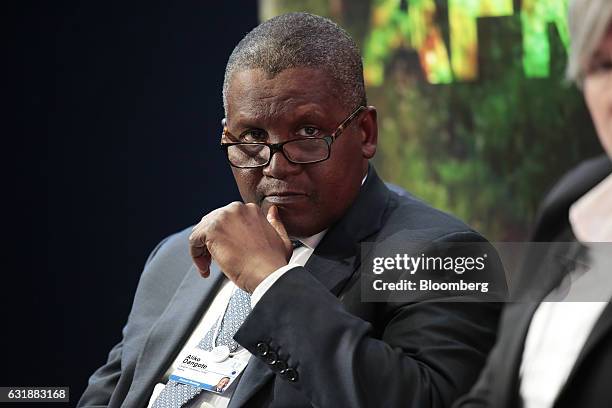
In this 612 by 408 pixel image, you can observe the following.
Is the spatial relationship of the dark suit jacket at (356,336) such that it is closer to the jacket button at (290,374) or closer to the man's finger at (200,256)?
the jacket button at (290,374)

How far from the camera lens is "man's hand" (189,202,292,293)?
7.01ft

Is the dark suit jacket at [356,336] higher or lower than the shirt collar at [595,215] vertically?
lower

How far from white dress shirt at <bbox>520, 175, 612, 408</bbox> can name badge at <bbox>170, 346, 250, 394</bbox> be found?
2.41 feet

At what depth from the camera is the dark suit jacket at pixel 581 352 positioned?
178 centimetres

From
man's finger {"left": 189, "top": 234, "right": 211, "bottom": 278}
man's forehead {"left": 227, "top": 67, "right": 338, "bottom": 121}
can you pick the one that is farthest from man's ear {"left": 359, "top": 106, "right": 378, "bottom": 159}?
man's finger {"left": 189, "top": 234, "right": 211, "bottom": 278}

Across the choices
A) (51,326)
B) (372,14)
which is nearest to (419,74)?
(372,14)

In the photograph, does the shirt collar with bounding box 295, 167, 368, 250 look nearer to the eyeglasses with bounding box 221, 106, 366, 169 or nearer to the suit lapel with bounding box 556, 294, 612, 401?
the eyeglasses with bounding box 221, 106, 366, 169

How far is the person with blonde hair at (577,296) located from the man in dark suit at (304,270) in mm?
182

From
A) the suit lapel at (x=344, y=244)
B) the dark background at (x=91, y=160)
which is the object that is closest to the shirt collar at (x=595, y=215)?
the suit lapel at (x=344, y=244)

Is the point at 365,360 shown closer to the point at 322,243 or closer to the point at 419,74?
the point at 322,243

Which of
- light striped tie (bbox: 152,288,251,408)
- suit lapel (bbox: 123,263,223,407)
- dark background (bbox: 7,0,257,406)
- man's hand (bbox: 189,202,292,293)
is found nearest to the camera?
man's hand (bbox: 189,202,292,293)

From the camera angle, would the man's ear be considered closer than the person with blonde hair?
No

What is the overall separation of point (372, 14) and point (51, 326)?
1688 mm

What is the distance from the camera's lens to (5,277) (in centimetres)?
342
